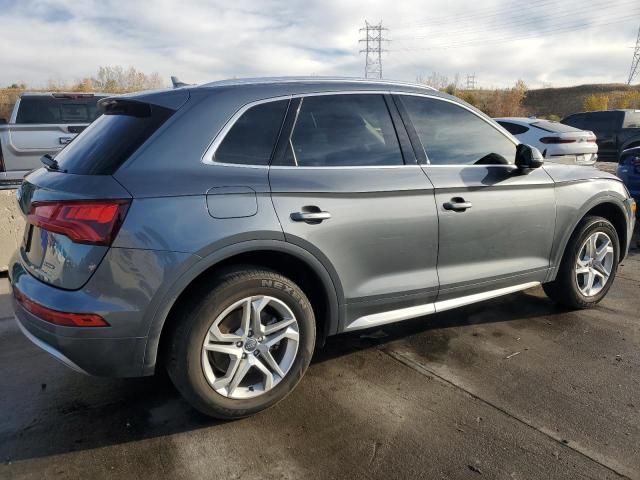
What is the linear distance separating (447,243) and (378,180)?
26.5 inches

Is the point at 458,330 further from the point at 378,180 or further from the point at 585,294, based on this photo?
the point at 378,180

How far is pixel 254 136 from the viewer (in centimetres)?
288

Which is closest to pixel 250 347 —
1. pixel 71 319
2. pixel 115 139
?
pixel 71 319

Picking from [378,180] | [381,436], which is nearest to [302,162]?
[378,180]

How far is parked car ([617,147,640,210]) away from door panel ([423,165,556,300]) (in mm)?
4438

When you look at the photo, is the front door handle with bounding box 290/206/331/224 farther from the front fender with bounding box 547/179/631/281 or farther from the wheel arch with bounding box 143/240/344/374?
the front fender with bounding box 547/179/631/281

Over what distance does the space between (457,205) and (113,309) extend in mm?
2167

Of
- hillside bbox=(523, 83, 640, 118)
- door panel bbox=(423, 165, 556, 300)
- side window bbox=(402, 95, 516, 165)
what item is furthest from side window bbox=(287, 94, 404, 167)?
hillside bbox=(523, 83, 640, 118)

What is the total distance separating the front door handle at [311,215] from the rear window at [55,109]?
6578 millimetres

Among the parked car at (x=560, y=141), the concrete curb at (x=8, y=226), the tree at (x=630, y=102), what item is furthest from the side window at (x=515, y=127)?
the tree at (x=630, y=102)

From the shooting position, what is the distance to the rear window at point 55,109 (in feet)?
27.3

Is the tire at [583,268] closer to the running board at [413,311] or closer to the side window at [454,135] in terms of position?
the running board at [413,311]

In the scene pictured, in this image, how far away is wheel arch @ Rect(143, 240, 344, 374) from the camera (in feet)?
8.41

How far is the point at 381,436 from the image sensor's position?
276cm
